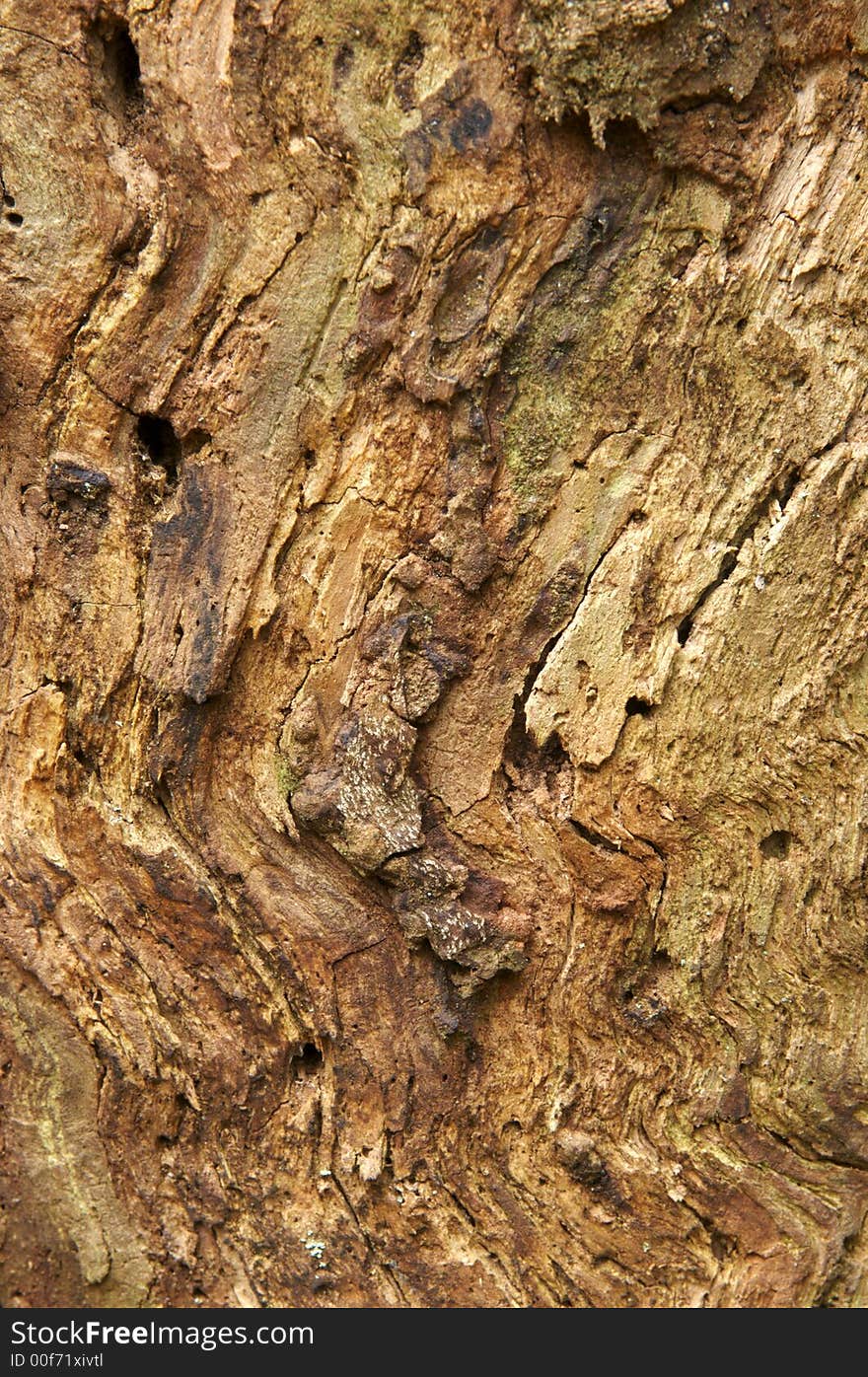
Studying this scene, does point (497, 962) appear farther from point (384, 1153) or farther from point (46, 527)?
point (46, 527)

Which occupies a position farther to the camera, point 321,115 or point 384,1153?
point 384,1153

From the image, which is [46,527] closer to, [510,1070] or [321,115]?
[321,115]

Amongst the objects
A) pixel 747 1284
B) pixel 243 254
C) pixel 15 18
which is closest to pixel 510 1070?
pixel 747 1284

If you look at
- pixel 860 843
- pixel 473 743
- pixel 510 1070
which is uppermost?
pixel 860 843

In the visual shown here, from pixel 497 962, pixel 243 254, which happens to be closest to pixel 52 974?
pixel 497 962

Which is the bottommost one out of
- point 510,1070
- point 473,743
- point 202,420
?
point 510,1070

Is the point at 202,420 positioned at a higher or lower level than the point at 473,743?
higher
